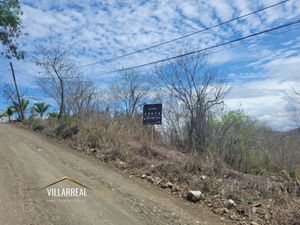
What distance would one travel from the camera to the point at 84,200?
22.5ft

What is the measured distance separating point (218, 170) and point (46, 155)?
→ 5.99 metres

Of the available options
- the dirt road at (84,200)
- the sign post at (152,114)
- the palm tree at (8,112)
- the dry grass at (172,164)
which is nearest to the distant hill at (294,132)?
the dry grass at (172,164)

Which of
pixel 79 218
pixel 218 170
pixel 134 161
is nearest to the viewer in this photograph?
pixel 79 218

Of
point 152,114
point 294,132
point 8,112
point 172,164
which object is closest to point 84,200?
point 172,164

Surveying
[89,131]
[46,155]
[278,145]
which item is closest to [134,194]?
[46,155]

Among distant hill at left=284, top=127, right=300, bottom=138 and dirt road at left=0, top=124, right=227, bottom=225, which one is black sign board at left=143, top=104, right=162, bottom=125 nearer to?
dirt road at left=0, top=124, right=227, bottom=225

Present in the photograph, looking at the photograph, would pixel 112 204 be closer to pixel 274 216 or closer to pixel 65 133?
pixel 274 216

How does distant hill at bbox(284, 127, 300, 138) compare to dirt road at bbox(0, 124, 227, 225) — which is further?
distant hill at bbox(284, 127, 300, 138)

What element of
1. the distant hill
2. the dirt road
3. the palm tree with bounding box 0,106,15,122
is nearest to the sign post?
the dirt road

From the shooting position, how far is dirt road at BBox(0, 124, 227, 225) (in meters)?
5.87

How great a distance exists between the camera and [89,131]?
44.5 ft

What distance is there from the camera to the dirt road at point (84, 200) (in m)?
5.87

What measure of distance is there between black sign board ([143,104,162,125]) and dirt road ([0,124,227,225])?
8.09 feet

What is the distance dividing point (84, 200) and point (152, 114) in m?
5.58
